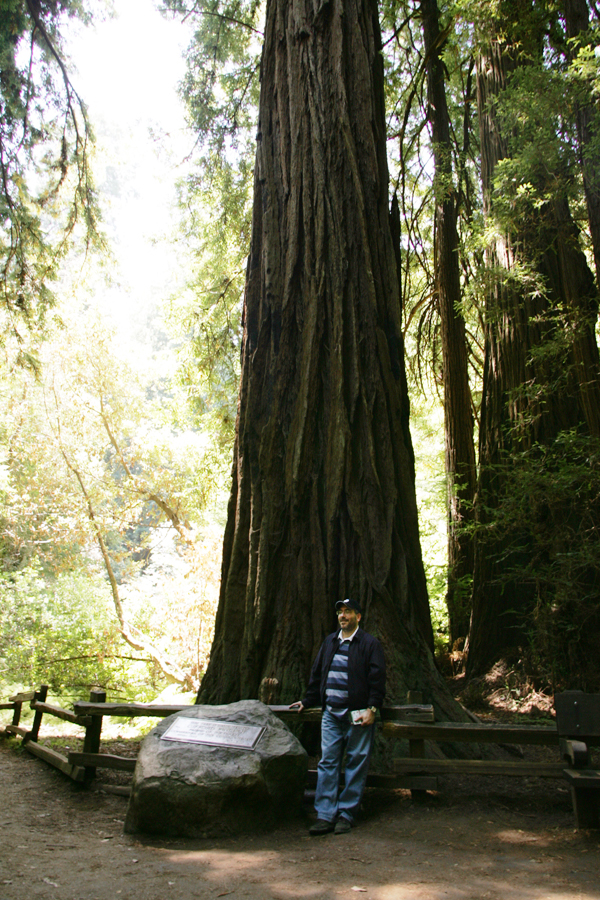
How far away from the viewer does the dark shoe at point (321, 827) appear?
3.49 metres

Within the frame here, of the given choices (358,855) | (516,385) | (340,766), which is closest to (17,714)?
(340,766)

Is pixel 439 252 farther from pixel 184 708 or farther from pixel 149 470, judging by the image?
pixel 149 470

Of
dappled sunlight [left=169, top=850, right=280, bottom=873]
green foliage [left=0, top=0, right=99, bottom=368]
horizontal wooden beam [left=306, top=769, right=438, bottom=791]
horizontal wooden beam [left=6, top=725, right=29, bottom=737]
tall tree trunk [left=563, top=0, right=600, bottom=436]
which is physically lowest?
dappled sunlight [left=169, top=850, right=280, bottom=873]

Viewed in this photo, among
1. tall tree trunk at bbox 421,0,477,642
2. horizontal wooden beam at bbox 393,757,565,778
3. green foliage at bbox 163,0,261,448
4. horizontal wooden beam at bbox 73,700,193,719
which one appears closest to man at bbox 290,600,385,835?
horizontal wooden beam at bbox 393,757,565,778

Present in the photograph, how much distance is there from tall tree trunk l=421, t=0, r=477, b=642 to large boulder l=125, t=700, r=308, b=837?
4.63m

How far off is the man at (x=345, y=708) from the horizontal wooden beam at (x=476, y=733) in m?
0.19

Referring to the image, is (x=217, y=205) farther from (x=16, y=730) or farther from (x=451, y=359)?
(x=16, y=730)

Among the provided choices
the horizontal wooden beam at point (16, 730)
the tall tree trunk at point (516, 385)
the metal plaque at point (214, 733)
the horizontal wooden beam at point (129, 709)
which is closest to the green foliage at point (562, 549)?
the tall tree trunk at point (516, 385)

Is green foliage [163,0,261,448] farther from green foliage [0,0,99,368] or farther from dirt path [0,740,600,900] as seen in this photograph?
dirt path [0,740,600,900]

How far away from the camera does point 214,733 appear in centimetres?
377

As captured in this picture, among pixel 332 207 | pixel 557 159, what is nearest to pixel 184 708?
pixel 332 207

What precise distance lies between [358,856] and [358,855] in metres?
0.01

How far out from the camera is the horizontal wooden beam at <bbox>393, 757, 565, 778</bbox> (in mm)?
3604

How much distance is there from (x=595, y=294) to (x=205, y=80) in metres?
6.82
